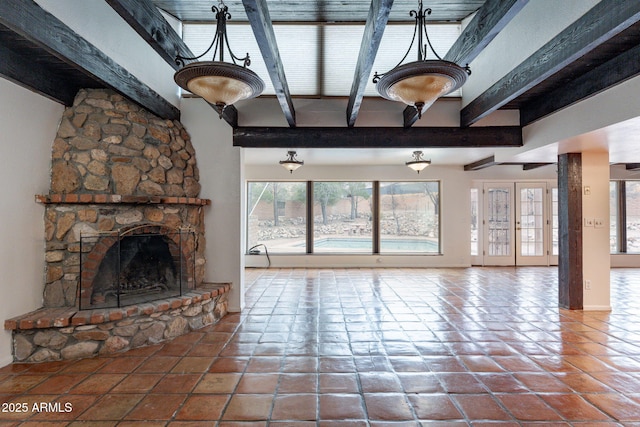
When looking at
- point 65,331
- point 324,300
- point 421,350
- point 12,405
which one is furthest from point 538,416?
point 65,331

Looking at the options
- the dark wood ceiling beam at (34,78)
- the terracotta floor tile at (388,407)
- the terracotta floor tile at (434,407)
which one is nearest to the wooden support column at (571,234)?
the terracotta floor tile at (434,407)

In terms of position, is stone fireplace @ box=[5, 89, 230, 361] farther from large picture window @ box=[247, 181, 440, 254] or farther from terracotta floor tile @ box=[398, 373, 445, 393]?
large picture window @ box=[247, 181, 440, 254]

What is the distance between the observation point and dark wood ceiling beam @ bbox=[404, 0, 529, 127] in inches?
77.0

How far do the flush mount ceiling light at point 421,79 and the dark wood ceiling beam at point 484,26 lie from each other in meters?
0.34

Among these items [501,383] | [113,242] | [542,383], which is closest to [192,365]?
[113,242]

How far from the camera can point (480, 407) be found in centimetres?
208

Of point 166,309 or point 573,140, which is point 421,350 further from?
point 573,140

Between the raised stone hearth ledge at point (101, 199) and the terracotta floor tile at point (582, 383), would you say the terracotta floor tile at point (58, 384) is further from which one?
the terracotta floor tile at point (582, 383)

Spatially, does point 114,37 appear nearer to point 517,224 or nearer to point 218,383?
point 218,383

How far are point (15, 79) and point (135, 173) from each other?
1179 mm

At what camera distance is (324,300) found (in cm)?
454

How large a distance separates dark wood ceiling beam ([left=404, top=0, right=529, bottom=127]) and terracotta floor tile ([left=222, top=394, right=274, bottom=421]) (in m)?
3.06

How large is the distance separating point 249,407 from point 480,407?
160 cm

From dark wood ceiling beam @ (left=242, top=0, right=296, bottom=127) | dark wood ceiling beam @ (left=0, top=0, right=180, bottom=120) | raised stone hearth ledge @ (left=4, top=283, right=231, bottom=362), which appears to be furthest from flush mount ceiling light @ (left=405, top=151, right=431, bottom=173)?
raised stone hearth ledge @ (left=4, top=283, right=231, bottom=362)
